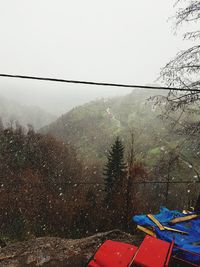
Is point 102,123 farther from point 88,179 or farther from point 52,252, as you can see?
point 52,252

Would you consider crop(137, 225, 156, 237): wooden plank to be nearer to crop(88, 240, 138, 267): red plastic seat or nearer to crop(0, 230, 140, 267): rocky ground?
crop(0, 230, 140, 267): rocky ground

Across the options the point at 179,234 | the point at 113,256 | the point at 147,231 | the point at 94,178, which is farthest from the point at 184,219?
the point at 94,178

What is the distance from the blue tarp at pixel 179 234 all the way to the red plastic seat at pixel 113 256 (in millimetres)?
1363

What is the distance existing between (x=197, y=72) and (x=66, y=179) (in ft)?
120

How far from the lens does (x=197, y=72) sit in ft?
22.5

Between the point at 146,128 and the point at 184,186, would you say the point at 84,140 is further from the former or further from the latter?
the point at 184,186

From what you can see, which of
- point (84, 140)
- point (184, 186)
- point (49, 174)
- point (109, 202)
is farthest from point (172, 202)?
point (84, 140)

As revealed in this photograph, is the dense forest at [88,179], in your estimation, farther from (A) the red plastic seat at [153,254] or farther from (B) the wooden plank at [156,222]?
(A) the red plastic seat at [153,254]

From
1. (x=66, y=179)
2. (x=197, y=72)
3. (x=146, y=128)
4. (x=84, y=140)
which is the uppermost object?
(x=197, y=72)

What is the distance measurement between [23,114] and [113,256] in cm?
11451

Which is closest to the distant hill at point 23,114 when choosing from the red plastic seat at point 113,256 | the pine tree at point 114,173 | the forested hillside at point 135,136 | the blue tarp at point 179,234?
the forested hillside at point 135,136

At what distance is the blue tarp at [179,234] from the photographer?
214 inches

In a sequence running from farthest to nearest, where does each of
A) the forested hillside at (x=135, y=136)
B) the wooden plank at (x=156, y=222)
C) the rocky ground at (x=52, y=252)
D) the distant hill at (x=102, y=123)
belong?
1. the distant hill at (x=102, y=123)
2. the forested hillside at (x=135, y=136)
3. the wooden plank at (x=156, y=222)
4. the rocky ground at (x=52, y=252)

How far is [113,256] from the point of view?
438cm
